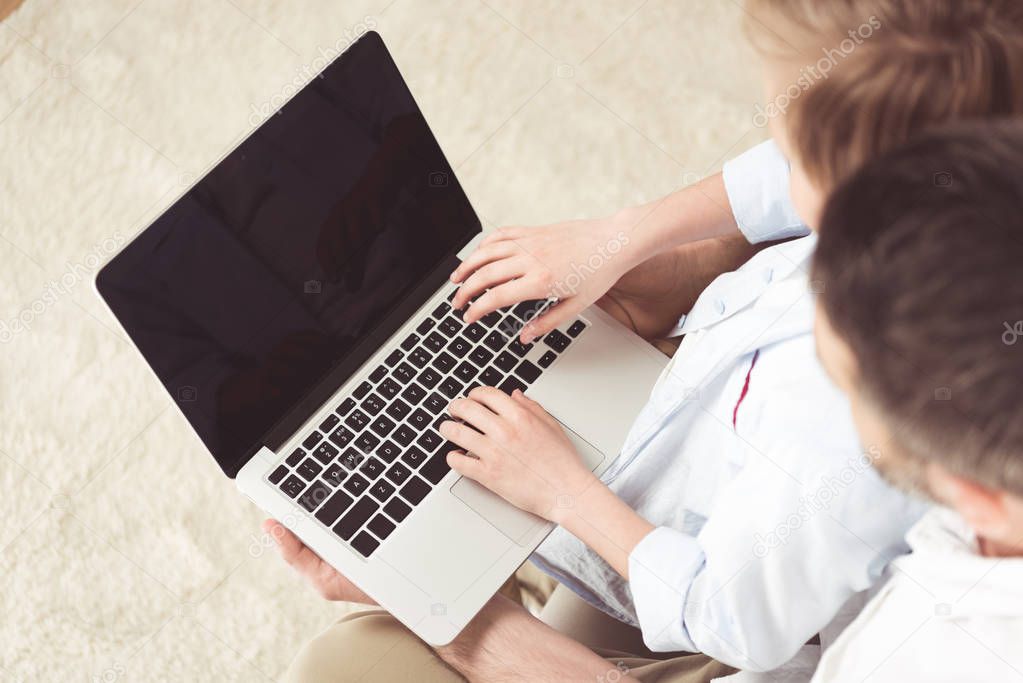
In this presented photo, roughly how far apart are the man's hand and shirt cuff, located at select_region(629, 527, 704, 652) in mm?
287

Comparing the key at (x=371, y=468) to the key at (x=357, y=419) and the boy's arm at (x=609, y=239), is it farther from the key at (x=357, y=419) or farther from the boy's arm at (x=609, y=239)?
the boy's arm at (x=609, y=239)

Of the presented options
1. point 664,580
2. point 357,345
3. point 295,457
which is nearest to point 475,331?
point 357,345

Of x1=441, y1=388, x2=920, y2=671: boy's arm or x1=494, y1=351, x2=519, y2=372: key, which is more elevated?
x1=494, y1=351, x2=519, y2=372: key

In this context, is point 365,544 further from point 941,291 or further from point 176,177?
point 176,177

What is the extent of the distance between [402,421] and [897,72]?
1.82 ft

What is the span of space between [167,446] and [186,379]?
64 centimetres

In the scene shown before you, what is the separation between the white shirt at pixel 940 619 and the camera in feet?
1.89

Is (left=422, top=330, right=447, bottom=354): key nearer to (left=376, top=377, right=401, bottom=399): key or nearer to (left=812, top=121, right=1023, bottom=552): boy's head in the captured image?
(left=376, top=377, right=401, bottom=399): key

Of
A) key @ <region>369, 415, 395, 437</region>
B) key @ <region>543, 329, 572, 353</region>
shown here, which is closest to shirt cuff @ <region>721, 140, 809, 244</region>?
key @ <region>543, 329, 572, 353</region>

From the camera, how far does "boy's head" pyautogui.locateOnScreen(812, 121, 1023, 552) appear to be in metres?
0.44

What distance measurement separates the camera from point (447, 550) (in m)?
0.84

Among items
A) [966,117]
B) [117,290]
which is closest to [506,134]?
[117,290]

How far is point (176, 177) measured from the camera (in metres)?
1.51

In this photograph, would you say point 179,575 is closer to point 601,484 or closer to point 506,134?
point 601,484
